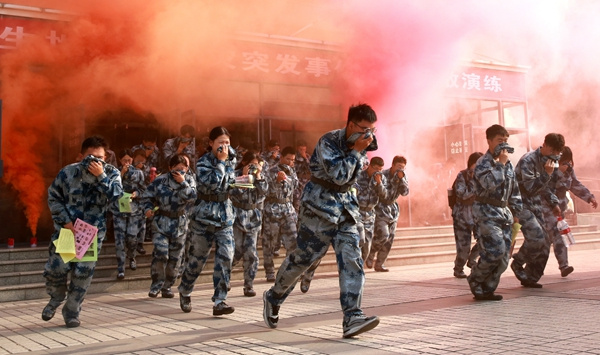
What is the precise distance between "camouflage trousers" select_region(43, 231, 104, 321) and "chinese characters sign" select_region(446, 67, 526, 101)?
11.3m

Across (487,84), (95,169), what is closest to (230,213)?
(95,169)

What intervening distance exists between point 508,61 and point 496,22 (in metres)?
6.59

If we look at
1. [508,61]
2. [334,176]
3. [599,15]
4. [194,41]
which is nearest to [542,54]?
[508,61]

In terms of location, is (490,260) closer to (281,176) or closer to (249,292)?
(249,292)

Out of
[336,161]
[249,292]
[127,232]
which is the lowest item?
[249,292]

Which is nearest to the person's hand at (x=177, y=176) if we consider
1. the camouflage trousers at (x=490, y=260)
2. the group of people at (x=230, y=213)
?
the group of people at (x=230, y=213)

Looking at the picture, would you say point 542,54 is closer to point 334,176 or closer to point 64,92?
point 64,92

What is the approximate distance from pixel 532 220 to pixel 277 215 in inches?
146

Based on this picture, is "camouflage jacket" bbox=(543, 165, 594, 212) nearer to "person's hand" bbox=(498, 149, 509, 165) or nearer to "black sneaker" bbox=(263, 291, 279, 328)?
"person's hand" bbox=(498, 149, 509, 165)

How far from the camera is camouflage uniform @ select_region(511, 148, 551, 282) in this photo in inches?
315

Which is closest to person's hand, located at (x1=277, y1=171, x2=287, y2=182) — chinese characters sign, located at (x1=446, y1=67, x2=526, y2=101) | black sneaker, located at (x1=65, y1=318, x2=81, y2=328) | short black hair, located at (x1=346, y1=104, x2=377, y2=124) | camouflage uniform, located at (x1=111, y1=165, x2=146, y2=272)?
camouflage uniform, located at (x1=111, y1=165, x2=146, y2=272)

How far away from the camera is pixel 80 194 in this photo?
6.23 m

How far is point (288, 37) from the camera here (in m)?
13.4

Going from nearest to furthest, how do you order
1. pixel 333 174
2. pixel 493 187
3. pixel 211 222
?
pixel 333 174 → pixel 211 222 → pixel 493 187
